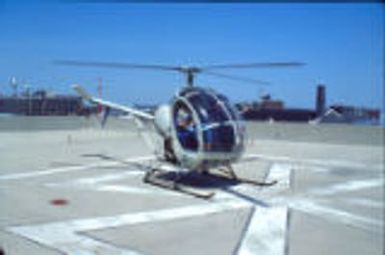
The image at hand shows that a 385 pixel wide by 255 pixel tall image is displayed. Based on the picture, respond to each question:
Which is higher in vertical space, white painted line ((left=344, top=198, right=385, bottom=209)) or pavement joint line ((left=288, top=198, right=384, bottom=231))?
pavement joint line ((left=288, top=198, right=384, bottom=231))

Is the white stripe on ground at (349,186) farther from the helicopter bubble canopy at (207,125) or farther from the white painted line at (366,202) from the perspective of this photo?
the helicopter bubble canopy at (207,125)

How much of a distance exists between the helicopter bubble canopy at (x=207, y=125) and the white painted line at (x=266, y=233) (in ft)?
4.64

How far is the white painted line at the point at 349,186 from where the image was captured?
24.5ft

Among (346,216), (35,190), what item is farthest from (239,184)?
(35,190)

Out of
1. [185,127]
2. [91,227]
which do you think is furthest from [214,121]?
[91,227]

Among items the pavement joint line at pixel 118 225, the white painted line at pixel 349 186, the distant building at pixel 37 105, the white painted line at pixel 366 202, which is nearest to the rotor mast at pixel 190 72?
the pavement joint line at pixel 118 225

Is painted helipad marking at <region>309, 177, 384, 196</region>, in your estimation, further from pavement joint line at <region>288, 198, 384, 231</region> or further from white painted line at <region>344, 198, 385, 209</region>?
pavement joint line at <region>288, 198, 384, 231</region>

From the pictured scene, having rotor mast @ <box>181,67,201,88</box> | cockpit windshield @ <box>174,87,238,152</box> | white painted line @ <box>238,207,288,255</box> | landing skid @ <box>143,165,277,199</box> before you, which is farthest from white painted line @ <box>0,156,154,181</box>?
white painted line @ <box>238,207,288,255</box>

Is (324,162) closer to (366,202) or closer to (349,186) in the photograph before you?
(349,186)

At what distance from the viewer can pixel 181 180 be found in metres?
8.16

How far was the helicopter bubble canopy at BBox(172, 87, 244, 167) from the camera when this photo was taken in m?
6.82

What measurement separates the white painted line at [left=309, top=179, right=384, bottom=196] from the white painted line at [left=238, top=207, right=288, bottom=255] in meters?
1.74

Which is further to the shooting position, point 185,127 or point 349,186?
point 349,186

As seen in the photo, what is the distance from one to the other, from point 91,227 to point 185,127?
3.07 metres
